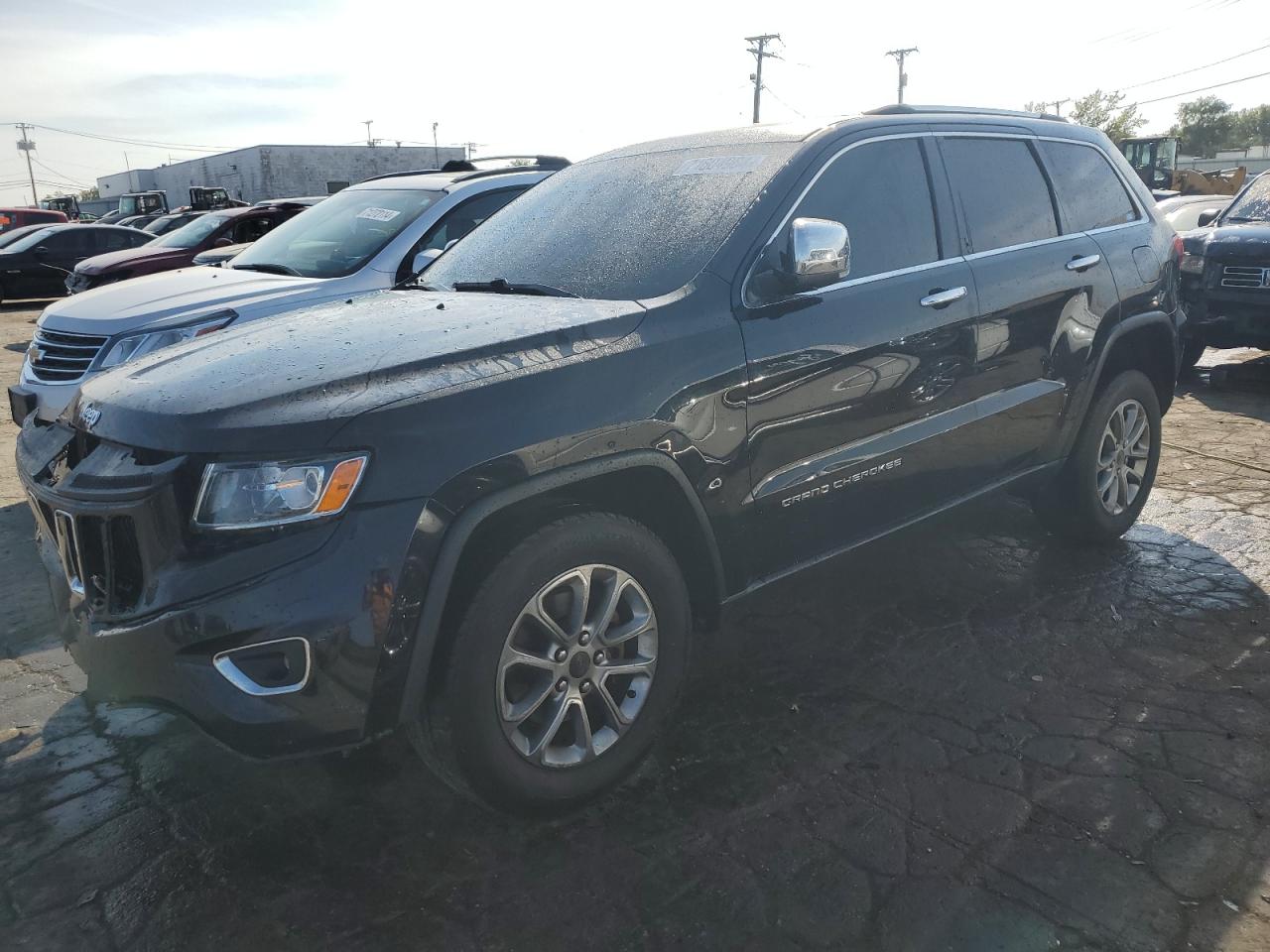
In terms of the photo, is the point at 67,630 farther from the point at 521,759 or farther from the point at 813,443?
the point at 813,443

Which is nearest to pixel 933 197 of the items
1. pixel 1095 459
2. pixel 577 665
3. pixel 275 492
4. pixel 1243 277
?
pixel 1095 459

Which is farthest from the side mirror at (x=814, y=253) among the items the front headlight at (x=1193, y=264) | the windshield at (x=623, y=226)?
the front headlight at (x=1193, y=264)

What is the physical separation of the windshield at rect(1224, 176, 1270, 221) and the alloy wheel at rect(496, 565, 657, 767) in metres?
8.72

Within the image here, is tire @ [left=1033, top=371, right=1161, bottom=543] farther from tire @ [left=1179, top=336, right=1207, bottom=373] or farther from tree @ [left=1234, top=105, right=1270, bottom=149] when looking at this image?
tree @ [left=1234, top=105, right=1270, bottom=149]

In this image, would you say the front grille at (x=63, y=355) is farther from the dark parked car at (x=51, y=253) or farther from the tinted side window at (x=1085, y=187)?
the dark parked car at (x=51, y=253)

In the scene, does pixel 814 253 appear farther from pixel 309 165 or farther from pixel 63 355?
pixel 309 165

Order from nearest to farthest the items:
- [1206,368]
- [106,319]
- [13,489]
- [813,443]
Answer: [813,443] < [106,319] < [13,489] < [1206,368]

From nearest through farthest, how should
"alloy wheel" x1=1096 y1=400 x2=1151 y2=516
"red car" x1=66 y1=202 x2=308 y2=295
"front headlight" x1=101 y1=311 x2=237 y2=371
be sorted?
"alloy wheel" x1=1096 y1=400 x2=1151 y2=516 → "front headlight" x1=101 y1=311 x2=237 y2=371 → "red car" x1=66 y1=202 x2=308 y2=295

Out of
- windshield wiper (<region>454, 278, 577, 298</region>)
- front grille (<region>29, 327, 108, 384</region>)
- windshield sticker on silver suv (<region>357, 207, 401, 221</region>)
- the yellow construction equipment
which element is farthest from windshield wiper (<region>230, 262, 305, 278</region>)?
the yellow construction equipment

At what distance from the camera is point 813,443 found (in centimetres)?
311

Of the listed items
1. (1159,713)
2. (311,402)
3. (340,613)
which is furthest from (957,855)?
(311,402)

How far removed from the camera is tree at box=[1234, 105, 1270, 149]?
270 ft

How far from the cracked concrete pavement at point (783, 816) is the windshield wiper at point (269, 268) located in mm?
2798

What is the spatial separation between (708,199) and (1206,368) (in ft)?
27.6
